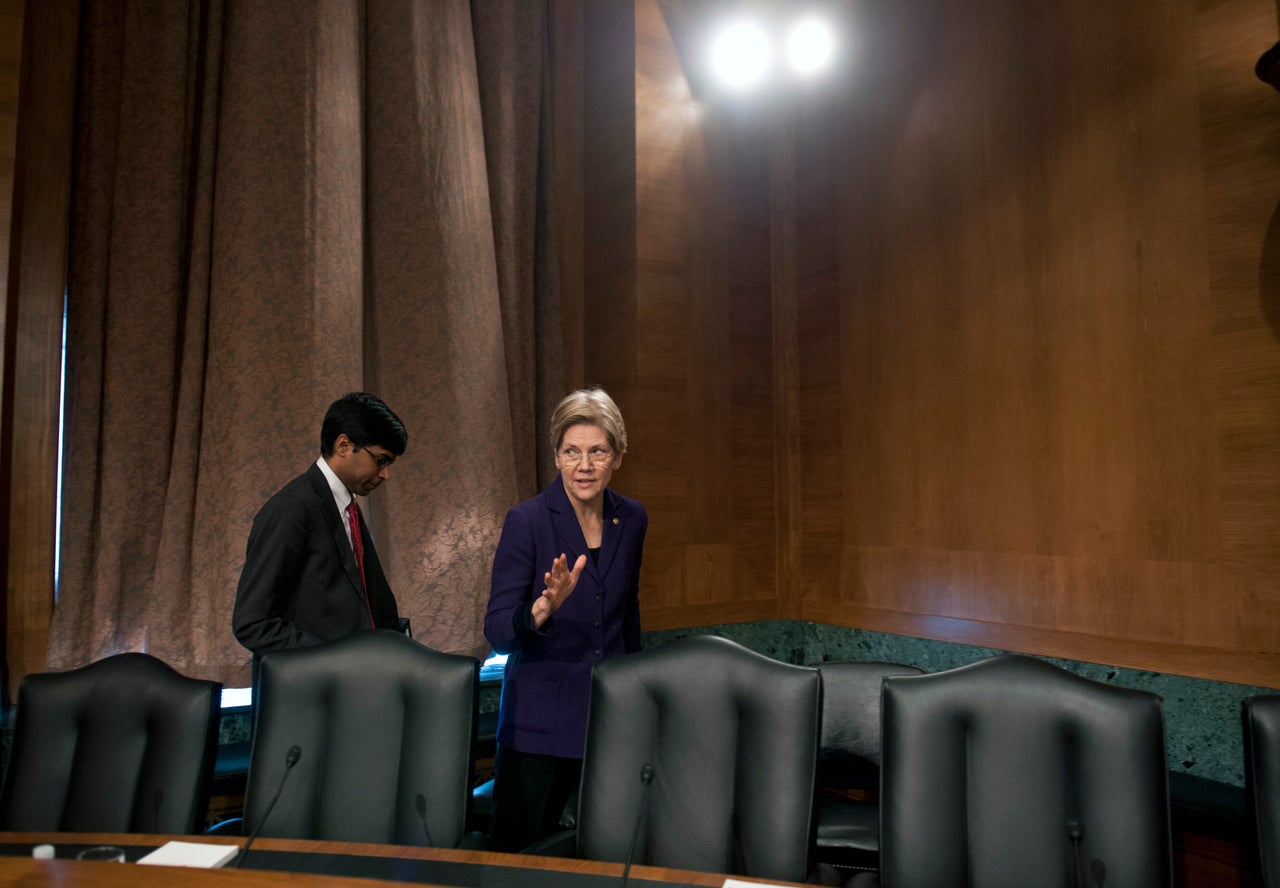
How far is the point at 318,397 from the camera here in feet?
9.43

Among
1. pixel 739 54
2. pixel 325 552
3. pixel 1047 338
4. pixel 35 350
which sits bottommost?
pixel 325 552

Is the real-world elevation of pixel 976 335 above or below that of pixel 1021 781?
above

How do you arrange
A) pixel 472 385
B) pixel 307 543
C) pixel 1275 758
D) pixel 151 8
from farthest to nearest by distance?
pixel 472 385, pixel 151 8, pixel 307 543, pixel 1275 758

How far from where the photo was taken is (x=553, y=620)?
6.80ft

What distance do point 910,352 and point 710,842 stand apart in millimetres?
2150

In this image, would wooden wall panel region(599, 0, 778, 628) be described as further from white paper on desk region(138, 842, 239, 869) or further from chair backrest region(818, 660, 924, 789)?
white paper on desk region(138, 842, 239, 869)

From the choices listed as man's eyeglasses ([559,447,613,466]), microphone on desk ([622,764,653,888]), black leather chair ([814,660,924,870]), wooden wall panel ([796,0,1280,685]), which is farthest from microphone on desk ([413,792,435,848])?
wooden wall panel ([796,0,1280,685])

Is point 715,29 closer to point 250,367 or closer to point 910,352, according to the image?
point 910,352

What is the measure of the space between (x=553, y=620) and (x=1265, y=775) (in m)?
1.40

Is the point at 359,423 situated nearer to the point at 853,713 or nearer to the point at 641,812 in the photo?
the point at 641,812

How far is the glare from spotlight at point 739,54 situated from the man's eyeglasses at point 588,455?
2.25 m

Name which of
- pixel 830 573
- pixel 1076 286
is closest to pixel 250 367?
pixel 830 573

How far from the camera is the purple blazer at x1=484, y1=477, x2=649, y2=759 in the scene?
2002 millimetres

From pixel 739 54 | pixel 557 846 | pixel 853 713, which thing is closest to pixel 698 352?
pixel 739 54
